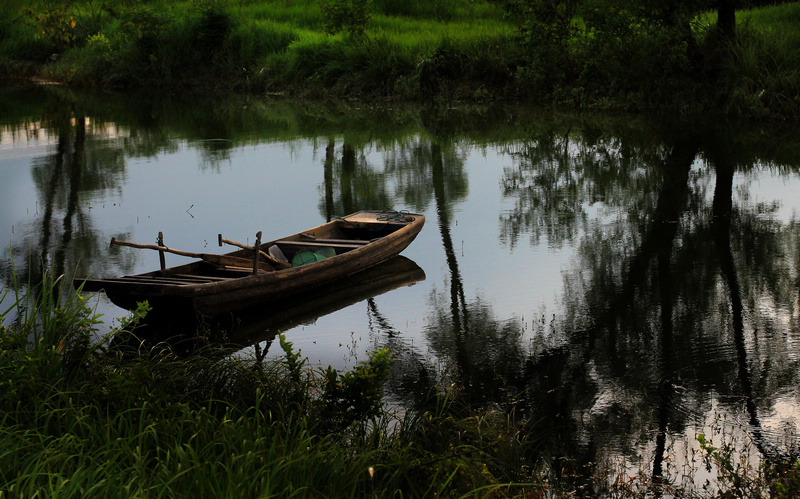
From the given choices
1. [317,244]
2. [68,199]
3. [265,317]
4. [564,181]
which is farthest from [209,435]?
[564,181]

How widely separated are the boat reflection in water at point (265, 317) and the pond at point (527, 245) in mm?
52

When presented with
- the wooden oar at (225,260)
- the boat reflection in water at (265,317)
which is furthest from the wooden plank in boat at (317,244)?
the wooden oar at (225,260)

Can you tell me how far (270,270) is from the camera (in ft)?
33.4

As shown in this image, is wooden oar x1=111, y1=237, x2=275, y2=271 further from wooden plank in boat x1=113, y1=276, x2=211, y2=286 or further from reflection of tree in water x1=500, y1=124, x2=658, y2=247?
reflection of tree in water x1=500, y1=124, x2=658, y2=247

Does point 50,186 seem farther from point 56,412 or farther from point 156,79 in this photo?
point 156,79

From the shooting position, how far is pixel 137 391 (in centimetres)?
556

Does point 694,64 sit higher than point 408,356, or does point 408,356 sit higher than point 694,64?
point 694,64

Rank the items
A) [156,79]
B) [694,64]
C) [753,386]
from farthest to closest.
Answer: [156,79]
[694,64]
[753,386]

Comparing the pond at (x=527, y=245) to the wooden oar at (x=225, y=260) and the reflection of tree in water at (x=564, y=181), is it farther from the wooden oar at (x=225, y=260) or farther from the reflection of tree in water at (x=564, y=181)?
the wooden oar at (x=225, y=260)

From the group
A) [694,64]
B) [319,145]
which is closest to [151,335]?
[319,145]

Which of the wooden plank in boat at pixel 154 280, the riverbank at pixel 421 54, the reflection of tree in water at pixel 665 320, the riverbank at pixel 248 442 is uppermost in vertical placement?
the riverbank at pixel 421 54

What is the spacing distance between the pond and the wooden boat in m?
0.31

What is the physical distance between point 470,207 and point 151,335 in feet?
23.9

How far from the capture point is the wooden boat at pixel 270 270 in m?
8.59
